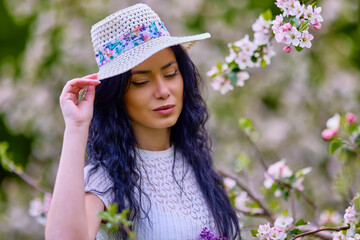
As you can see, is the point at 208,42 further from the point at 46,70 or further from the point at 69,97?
the point at 69,97

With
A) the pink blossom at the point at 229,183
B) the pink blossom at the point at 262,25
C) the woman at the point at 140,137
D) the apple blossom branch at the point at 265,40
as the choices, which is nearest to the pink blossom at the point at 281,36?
the apple blossom branch at the point at 265,40

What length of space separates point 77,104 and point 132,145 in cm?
28

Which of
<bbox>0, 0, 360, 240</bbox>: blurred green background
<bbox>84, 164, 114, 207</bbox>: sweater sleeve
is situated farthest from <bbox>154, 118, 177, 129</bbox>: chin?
<bbox>0, 0, 360, 240</bbox>: blurred green background

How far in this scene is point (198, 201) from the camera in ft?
5.98

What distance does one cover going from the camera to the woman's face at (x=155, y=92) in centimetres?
171

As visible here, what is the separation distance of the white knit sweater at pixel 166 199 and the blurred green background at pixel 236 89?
206 cm

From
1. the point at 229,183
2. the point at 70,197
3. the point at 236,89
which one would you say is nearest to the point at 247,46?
the point at 229,183

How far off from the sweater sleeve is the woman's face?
0.21 metres

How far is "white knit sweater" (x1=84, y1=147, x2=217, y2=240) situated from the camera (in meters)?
1.68

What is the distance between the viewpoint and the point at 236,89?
410 cm

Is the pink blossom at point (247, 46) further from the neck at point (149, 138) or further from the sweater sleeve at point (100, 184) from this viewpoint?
the sweater sleeve at point (100, 184)

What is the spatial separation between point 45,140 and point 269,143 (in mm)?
1661

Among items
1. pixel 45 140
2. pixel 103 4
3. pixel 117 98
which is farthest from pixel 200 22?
pixel 117 98

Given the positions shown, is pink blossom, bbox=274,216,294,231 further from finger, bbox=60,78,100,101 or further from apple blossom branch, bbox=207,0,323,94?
finger, bbox=60,78,100,101
